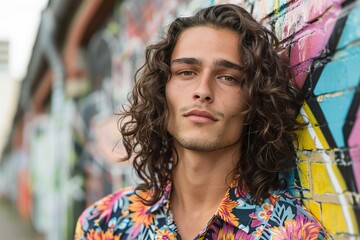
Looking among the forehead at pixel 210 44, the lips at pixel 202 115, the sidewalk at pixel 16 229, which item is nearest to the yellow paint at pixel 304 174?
the lips at pixel 202 115

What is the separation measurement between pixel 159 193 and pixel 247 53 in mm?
845

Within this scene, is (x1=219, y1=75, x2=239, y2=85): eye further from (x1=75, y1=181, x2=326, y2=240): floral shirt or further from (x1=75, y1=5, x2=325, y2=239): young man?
(x1=75, y1=181, x2=326, y2=240): floral shirt

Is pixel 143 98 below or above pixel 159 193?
above

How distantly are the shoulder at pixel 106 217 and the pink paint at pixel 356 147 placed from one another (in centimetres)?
118

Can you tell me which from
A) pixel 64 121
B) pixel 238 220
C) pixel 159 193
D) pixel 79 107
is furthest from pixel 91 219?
pixel 64 121

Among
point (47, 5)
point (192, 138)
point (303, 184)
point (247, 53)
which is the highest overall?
point (47, 5)

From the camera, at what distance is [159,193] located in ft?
7.51

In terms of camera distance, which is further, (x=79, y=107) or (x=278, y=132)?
(x=79, y=107)

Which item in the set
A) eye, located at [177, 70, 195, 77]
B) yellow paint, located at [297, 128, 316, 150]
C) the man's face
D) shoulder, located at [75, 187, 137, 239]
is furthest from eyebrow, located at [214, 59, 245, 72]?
shoulder, located at [75, 187, 137, 239]

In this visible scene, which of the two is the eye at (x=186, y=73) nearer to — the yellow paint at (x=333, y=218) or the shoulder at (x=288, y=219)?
the shoulder at (x=288, y=219)

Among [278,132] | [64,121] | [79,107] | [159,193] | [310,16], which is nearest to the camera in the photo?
[310,16]

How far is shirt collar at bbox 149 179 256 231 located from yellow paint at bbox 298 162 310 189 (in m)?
0.22

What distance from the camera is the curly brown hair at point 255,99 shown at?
1.89m

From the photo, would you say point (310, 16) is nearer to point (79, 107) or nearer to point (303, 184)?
point (303, 184)
